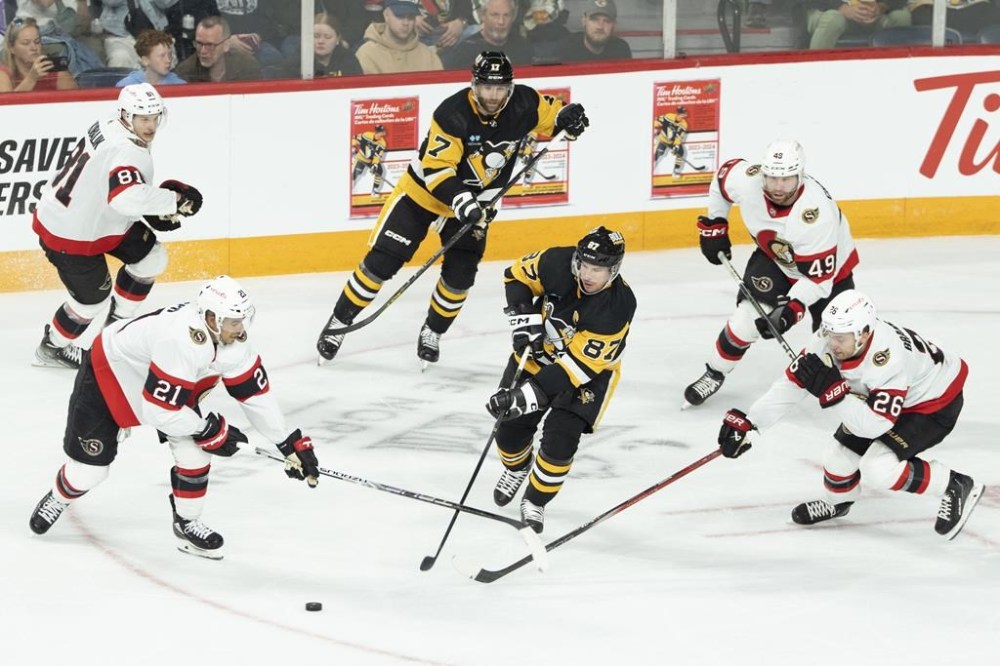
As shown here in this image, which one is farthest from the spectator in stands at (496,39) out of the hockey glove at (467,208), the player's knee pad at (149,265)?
the player's knee pad at (149,265)

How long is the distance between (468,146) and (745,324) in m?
1.28

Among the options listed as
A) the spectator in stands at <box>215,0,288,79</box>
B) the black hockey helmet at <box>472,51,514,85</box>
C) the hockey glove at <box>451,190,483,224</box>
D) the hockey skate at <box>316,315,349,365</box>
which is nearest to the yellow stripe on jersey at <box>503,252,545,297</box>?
the hockey glove at <box>451,190,483,224</box>

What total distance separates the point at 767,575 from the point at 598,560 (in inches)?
19.3

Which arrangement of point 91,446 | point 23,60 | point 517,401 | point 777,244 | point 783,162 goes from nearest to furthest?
point 91,446
point 517,401
point 783,162
point 777,244
point 23,60

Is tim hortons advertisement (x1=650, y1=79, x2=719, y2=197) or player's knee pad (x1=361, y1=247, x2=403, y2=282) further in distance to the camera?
tim hortons advertisement (x1=650, y1=79, x2=719, y2=197)

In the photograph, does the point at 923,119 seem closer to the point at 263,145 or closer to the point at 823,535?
the point at 263,145

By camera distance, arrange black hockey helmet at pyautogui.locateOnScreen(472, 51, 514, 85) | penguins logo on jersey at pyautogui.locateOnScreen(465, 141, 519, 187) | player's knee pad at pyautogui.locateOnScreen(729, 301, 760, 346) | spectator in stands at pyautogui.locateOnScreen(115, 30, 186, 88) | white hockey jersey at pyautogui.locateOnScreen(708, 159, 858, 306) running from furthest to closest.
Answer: spectator in stands at pyautogui.locateOnScreen(115, 30, 186, 88) < penguins logo on jersey at pyautogui.locateOnScreen(465, 141, 519, 187) < black hockey helmet at pyautogui.locateOnScreen(472, 51, 514, 85) < player's knee pad at pyautogui.locateOnScreen(729, 301, 760, 346) < white hockey jersey at pyautogui.locateOnScreen(708, 159, 858, 306)

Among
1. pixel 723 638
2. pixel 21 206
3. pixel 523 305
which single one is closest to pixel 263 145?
pixel 21 206

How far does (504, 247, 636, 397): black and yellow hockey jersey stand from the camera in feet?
17.6

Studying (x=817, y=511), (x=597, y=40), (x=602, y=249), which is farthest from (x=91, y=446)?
(x=597, y=40)

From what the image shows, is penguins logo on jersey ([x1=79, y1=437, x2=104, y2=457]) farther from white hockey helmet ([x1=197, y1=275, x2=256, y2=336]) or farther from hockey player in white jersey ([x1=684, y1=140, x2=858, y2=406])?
hockey player in white jersey ([x1=684, y1=140, x2=858, y2=406])

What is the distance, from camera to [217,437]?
195 inches

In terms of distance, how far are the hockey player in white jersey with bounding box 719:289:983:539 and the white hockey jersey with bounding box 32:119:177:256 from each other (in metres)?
2.45

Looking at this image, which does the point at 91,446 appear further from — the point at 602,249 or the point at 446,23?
the point at 446,23
